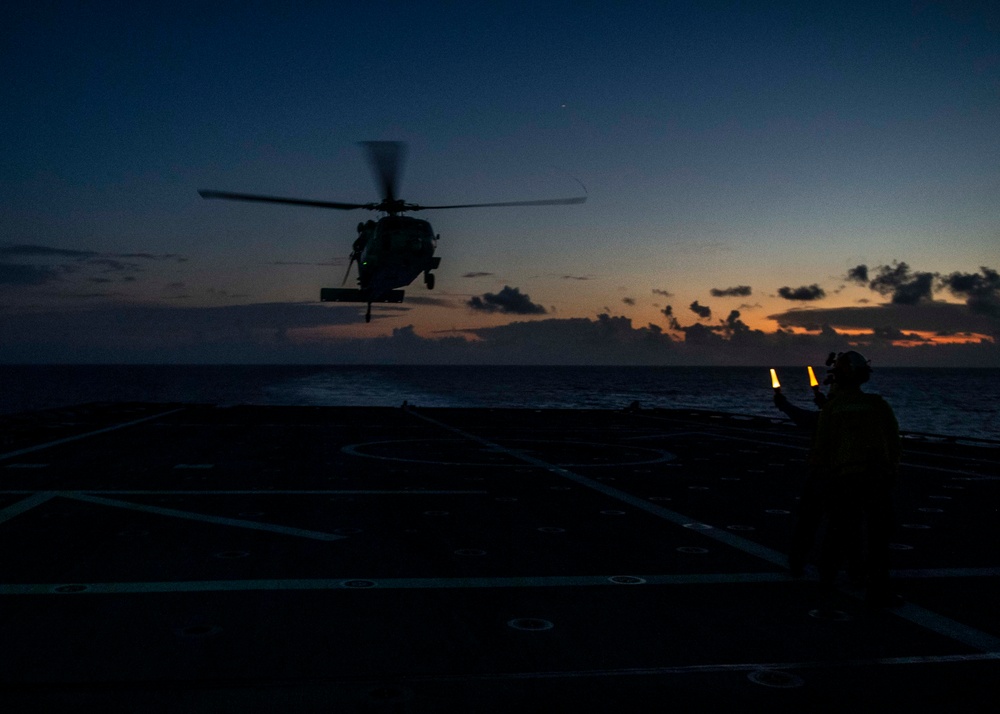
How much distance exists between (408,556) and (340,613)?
7.30ft

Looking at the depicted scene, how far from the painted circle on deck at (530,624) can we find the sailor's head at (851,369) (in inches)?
152

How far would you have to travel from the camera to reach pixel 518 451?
69.5 ft

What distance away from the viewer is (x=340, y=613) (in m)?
6.46

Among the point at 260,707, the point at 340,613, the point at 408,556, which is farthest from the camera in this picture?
the point at 408,556

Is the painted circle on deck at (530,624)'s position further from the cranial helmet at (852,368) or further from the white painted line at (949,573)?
the white painted line at (949,573)

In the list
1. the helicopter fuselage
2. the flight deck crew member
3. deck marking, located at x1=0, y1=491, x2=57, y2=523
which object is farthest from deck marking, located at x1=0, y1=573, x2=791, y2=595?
the helicopter fuselage

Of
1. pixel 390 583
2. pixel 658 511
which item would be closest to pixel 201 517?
pixel 390 583

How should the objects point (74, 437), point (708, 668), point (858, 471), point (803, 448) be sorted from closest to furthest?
point (708, 668), point (858, 471), point (803, 448), point (74, 437)

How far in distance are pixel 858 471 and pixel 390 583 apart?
4.70 metres

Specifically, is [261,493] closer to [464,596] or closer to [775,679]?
[464,596]

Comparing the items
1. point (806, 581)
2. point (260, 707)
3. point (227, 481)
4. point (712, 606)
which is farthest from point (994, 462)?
point (260, 707)

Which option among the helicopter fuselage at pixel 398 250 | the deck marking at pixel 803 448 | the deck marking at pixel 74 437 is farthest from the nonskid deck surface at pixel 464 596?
the helicopter fuselage at pixel 398 250

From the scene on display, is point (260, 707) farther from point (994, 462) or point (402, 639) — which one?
point (994, 462)

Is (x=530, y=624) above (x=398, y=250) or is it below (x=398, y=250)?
below
